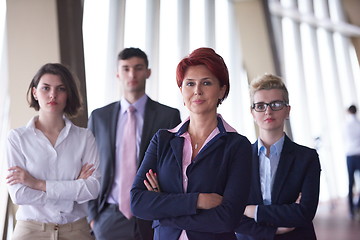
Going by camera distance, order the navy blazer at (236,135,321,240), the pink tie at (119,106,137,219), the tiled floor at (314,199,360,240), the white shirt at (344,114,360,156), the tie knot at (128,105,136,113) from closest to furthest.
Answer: the navy blazer at (236,135,321,240), the pink tie at (119,106,137,219), the tie knot at (128,105,136,113), the tiled floor at (314,199,360,240), the white shirt at (344,114,360,156)

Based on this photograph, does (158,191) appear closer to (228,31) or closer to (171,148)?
(171,148)

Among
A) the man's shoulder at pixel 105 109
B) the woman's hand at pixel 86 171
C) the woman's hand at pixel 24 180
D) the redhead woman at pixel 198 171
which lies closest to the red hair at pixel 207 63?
the redhead woman at pixel 198 171

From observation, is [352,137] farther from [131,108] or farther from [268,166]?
[268,166]

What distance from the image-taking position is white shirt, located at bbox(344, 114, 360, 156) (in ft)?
21.9

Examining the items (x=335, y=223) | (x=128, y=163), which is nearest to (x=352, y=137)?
(x=335, y=223)

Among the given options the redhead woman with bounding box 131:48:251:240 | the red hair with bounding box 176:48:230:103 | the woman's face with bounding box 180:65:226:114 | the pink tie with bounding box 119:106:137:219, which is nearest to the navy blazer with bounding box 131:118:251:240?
the redhead woman with bounding box 131:48:251:240

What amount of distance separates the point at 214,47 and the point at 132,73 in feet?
8.75

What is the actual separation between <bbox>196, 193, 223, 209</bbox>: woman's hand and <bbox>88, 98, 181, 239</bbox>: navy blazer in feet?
4.61

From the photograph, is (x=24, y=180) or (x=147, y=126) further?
(x=147, y=126)

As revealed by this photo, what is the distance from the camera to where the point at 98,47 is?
14.4ft

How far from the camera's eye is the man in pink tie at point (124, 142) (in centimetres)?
326

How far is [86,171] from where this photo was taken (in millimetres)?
2594

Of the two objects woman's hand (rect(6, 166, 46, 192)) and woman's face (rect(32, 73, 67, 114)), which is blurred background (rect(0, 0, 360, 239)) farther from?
woman's hand (rect(6, 166, 46, 192))

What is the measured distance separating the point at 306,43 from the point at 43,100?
246 inches
